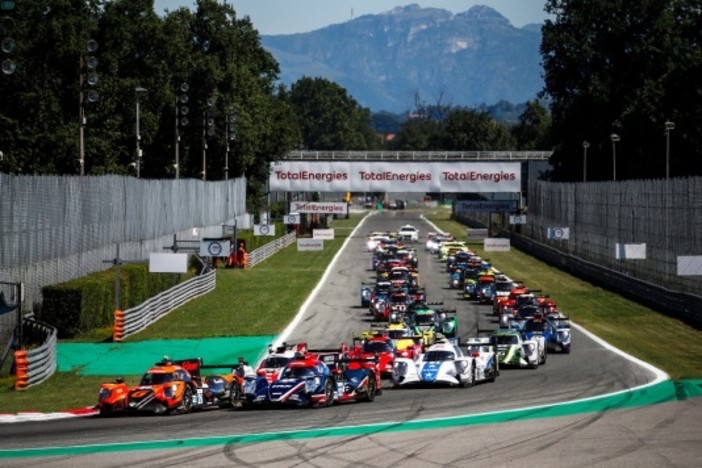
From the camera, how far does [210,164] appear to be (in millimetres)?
141625

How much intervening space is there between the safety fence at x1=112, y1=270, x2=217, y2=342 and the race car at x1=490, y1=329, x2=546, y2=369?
17.7 meters

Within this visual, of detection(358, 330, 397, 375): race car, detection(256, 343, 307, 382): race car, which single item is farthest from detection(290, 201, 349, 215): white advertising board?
detection(256, 343, 307, 382): race car

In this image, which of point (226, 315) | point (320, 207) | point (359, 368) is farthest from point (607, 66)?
point (359, 368)

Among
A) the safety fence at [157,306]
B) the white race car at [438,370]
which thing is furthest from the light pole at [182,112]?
the white race car at [438,370]

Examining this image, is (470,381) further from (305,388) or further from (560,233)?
(560,233)

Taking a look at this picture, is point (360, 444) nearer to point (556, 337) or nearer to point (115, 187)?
point (556, 337)

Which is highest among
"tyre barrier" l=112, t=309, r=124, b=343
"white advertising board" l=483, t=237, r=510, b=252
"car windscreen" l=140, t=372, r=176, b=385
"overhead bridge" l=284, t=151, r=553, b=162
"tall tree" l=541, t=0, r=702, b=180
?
"tall tree" l=541, t=0, r=702, b=180

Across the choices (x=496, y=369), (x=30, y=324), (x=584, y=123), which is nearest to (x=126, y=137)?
(x=584, y=123)

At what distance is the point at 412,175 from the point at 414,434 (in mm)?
116247

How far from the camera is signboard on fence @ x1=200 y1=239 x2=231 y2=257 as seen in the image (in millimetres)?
83812

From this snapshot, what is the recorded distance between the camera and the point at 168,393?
36188mm

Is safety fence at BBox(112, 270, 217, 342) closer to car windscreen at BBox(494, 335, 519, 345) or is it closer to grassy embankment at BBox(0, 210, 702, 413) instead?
grassy embankment at BBox(0, 210, 702, 413)

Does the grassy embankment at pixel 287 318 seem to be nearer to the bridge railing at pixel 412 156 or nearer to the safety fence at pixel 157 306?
the safety fence at pixel 157 306

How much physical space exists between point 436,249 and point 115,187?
44.0 metres
